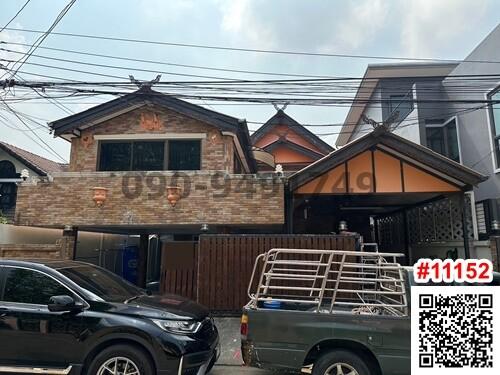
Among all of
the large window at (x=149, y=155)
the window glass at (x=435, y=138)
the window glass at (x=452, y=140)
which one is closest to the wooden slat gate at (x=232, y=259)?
the large window at (x=149, y=155)

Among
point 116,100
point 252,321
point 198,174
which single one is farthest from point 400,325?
point 116,100

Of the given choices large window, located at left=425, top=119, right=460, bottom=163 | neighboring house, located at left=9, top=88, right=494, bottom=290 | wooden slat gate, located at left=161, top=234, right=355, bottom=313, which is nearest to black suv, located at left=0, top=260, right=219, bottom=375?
wooden slat gate, located at left=161, top=234, right=355, bottom=313

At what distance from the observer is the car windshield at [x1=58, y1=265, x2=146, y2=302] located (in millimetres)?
4664

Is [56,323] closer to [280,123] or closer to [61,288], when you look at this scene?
[61,288]

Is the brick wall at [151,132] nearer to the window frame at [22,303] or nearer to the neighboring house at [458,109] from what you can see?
the neighboring house at [458,109]

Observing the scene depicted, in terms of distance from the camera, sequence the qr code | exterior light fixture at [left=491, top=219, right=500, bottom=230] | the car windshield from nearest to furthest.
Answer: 1. the qr code
2. the car windshield
3. exterior light fixture at [left=491, top=219, right=500, bottom=230]

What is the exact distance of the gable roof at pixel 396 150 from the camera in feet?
29.3

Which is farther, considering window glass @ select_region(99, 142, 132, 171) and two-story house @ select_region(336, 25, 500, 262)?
two-story house @ select_region(336, 25, 500, 262)

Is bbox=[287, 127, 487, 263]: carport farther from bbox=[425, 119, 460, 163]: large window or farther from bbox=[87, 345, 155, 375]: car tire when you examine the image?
bbox=[87, 345, 155, 375]: car tire

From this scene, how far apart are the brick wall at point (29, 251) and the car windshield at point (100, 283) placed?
191 inches

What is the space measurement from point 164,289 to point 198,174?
295 cm

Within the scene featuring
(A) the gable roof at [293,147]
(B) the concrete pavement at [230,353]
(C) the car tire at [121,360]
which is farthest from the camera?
(A) the gable roof at [293,147]

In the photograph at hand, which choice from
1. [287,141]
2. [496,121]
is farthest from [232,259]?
[287,141]

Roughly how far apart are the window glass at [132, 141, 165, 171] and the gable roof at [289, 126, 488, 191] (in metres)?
4.04
